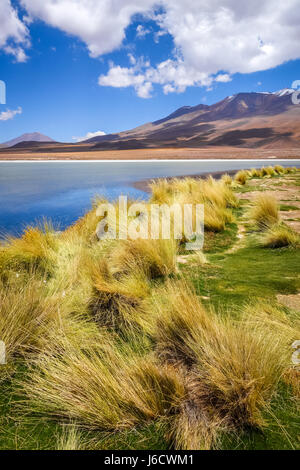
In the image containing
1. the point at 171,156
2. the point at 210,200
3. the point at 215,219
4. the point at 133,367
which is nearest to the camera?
the point at 133,367

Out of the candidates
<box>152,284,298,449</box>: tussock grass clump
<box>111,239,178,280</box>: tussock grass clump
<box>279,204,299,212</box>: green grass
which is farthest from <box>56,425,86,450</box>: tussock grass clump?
<box>279,204,299,212</box>: green grass

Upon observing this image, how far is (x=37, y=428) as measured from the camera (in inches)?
54.9

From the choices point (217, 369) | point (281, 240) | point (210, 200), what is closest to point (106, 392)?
point (217, 369)

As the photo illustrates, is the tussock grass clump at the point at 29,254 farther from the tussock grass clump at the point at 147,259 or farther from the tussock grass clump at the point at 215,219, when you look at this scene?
the tussock grass clump at the point at 215,219

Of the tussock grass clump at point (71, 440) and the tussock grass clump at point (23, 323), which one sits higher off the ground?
the tussock grass clump at point (23, 323)

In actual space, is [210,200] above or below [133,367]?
above

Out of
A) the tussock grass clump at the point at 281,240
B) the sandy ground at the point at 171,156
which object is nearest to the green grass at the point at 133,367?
the tussock grass clump at the point at 281,240

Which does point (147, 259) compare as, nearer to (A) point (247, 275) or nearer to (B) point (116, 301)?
(B) point (116, 301)

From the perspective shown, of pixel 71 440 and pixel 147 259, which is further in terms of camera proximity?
pixel 147 259

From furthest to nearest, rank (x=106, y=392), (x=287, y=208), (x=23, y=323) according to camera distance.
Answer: (x=287, y=208) < (x=23, y=323) < (x=106, y=392)

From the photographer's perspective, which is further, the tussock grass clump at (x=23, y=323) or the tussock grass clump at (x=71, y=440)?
the tussock grass clump at (x=23, y=323)

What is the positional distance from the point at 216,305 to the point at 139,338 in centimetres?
79

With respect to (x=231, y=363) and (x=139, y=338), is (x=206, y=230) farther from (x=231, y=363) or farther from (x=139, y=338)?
(x=231, y=363)

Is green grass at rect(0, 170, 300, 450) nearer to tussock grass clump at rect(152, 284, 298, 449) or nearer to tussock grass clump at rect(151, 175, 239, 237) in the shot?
tussock grass clump at rect(152, 284, 298, 449)
